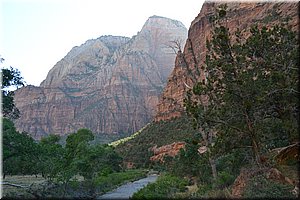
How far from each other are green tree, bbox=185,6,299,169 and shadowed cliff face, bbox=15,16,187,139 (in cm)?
12063

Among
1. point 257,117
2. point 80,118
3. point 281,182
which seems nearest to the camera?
point 281,182

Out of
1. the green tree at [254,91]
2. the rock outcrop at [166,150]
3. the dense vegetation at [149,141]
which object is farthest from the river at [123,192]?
the dense vegetation at [149,141]

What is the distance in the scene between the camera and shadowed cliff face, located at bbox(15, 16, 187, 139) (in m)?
141

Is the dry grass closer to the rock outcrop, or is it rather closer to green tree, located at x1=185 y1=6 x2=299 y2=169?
green tree, located at x1=185 y1=6 x2=299 y2=169

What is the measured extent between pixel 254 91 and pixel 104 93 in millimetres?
136044

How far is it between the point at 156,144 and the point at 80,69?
4607 inches

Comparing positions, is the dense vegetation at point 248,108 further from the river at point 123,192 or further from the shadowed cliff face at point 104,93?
the shadowed cliff face at point 104,93

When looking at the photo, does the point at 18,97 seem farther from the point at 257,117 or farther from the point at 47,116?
the point at 257,117

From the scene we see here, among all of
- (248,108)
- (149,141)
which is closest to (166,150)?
(149,141)

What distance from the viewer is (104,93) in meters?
147

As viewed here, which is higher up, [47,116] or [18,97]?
→ [18,97]

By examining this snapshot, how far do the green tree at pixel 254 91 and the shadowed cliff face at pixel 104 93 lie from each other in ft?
396

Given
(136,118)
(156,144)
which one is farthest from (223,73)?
(136,118)

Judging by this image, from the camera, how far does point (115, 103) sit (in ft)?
472
